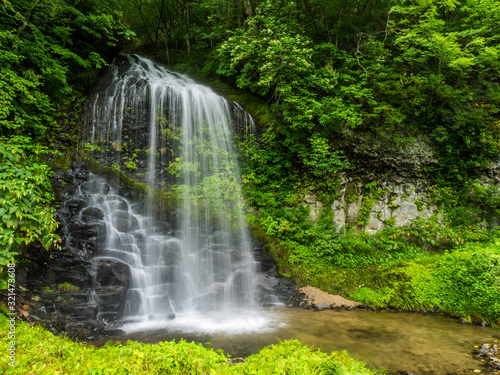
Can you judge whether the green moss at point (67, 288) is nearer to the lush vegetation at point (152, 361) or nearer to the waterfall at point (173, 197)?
the waterfall at point (173, 197)

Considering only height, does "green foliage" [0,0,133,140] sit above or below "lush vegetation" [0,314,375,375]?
above

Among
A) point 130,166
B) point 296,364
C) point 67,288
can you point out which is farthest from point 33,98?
point 296,364

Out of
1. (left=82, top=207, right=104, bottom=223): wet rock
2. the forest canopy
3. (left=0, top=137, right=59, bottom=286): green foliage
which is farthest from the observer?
the forest canopy

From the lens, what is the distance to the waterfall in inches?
279

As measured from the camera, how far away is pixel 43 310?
5.18 m

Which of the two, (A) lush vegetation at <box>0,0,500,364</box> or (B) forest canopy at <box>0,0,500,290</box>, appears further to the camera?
(B) forest canopy at <box>0,0,500,290</box>

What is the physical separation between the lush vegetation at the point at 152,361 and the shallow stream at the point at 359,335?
2.07 m

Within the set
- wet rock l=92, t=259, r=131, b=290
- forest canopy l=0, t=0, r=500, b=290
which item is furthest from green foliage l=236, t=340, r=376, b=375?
forest canopy l=0, t=0, r=500, b=290

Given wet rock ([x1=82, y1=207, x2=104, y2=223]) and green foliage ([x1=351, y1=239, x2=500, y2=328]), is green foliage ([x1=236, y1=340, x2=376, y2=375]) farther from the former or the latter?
wet rock ([x1=82, y1=207, x2=104, y2=223])

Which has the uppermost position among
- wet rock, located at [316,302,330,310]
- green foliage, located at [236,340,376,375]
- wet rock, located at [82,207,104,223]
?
wet rock, located at [82,207,104,223]

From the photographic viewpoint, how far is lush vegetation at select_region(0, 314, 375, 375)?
254cm

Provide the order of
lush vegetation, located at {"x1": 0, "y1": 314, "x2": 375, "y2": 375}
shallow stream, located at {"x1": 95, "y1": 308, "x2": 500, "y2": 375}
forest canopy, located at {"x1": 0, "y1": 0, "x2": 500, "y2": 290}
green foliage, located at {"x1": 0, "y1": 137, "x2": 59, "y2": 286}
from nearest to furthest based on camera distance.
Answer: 1. lush vegetation, located at {"x1": 0, "y1": 314, "x2": 375, "y2": 375}
2. green foliage, located at {"x1": 0, "y1": 137, "x2": 59, "y2": 286}
3. shallow stream, located at {"x1": 95, "y1": 308, "x2": 500, "y2": 375}
4. forest canopy, located at {"x1": 0, "y1": 0, "x2": 500, "y2": 290}

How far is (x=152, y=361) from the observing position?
9.11 ft

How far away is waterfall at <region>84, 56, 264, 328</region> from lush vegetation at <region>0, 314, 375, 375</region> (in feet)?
11.7
